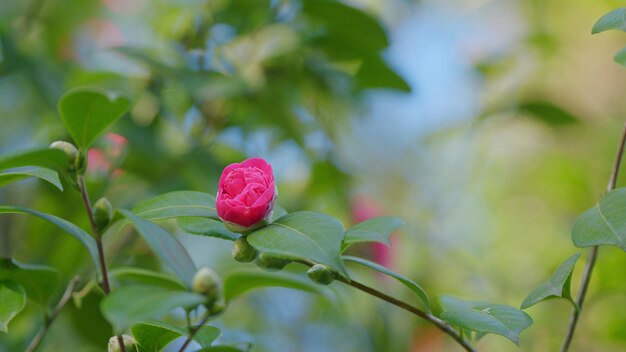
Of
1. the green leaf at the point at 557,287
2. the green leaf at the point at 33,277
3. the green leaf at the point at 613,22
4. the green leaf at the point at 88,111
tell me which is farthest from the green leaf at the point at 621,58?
the green leaf at the point at 33,277

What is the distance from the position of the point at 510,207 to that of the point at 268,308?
2.47 feet

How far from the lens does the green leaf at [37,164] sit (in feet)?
1.56

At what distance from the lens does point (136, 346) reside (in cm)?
53

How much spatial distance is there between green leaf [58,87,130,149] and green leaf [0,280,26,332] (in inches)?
5.3

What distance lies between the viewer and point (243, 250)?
1.69ft

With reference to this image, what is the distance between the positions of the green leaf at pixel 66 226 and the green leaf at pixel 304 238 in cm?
11

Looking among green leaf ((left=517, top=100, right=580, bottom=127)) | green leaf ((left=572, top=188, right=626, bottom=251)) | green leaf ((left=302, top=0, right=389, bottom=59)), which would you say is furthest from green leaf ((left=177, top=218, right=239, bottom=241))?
green leaf ((left=517, top=100, right=580, bottom=127))

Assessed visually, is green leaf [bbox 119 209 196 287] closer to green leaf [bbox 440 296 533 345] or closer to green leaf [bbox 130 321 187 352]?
green leaf [bbox 130 321 187 352]

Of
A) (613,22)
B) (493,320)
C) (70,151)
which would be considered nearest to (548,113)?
(613,22)

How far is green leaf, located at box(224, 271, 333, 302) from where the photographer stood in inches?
17.5

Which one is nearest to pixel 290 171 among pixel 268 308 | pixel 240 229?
pixel 268 308

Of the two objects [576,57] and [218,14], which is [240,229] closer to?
[218,14]

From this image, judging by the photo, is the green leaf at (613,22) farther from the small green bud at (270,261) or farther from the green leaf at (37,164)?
the green leaf at (37,164)

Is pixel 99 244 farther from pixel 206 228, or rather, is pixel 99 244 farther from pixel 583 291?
pixel 583 291
